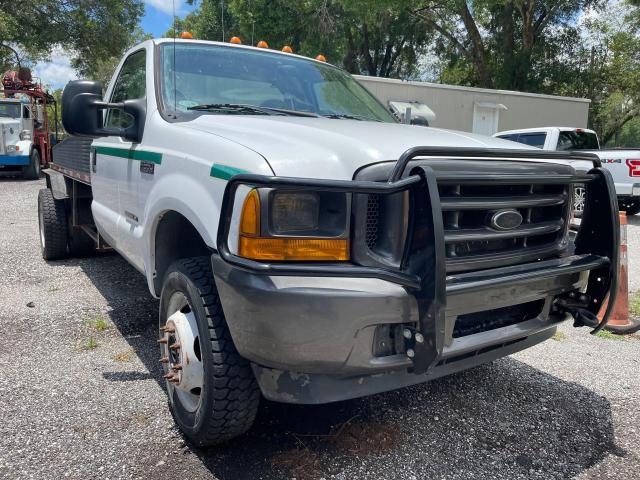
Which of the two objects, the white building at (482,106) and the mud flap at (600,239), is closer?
the mud flap at (600,239)

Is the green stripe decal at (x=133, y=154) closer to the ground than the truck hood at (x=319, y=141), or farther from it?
closer to the ground

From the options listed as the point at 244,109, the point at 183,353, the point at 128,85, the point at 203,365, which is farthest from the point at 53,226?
the point at 203,365

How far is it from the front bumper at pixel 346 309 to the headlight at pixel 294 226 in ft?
0.22

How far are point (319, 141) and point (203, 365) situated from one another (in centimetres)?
106

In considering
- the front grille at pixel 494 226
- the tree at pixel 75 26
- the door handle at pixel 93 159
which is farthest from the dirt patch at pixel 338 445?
the tree at pixel 75 26

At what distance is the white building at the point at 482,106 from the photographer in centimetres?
1546

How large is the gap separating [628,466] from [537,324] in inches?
31.1

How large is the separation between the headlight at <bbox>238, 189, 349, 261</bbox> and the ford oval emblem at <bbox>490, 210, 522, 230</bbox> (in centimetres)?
67

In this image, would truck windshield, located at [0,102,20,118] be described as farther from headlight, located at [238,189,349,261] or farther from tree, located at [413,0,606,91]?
headlight, located at [238,189,349,261]

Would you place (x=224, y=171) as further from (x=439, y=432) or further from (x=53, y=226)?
(x=53, y=226)

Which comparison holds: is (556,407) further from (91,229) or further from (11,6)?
(11,6)

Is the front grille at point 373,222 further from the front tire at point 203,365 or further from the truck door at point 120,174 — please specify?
the truck door at point 120,174

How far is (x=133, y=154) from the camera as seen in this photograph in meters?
3.21

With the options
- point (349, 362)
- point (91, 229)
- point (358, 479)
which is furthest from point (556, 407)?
point (91, 229)
